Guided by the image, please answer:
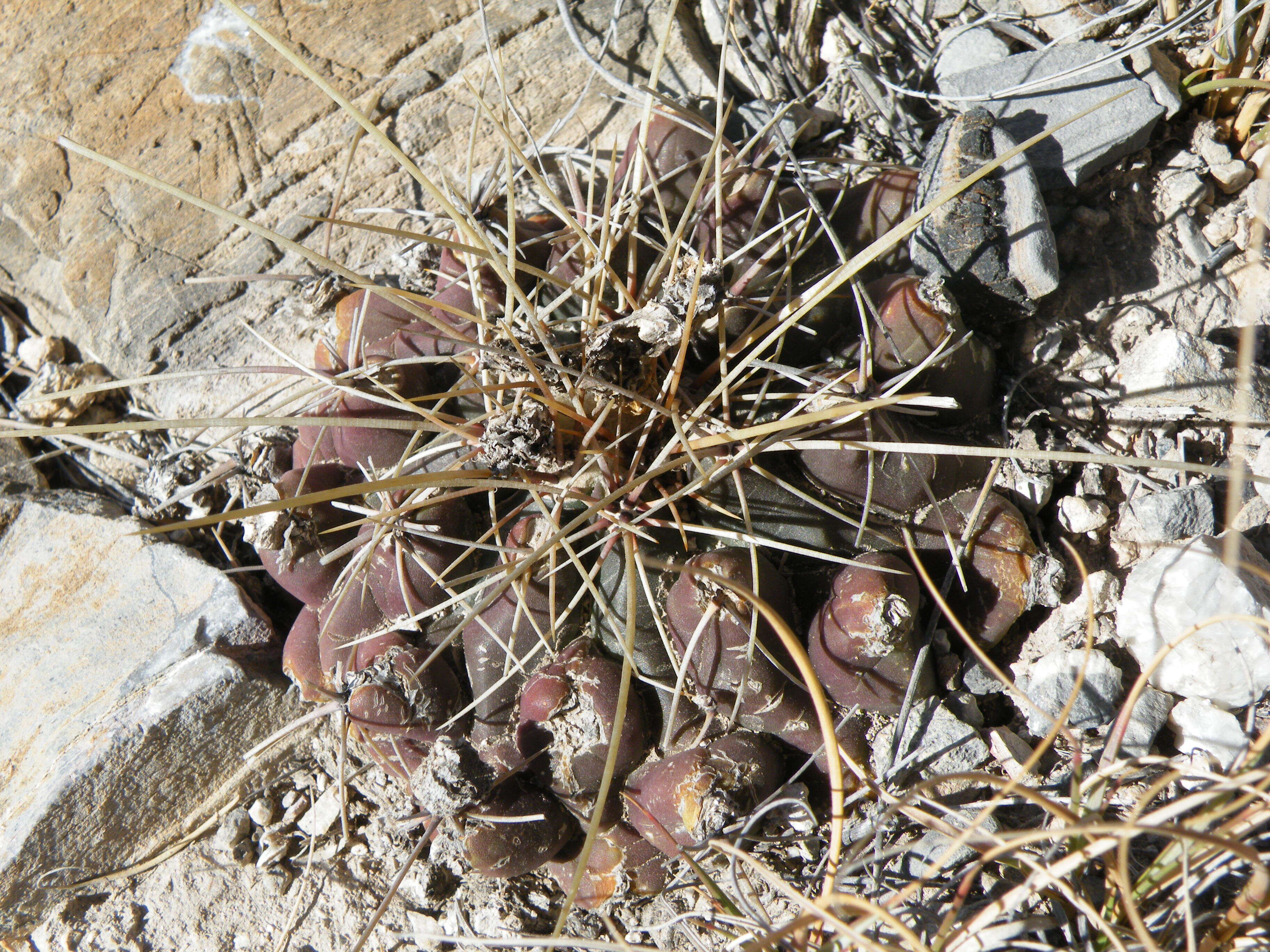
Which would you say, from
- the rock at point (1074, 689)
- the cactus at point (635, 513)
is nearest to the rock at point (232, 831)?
the cactus at point (635, 513)

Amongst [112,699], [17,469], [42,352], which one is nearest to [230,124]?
[42,352]

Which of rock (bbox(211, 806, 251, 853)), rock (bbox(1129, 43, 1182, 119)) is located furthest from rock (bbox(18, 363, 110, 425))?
rock (bbox(1129, 43, 1182, 119))

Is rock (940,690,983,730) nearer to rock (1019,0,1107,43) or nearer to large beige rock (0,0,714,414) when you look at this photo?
rock (1019,0,1107,43)

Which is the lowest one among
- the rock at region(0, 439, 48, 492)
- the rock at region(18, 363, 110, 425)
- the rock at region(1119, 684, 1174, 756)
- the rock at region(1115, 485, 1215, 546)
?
the rock at region(1119, 684, 1174, 756)

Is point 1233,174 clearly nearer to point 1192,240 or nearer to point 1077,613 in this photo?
point 1192,240

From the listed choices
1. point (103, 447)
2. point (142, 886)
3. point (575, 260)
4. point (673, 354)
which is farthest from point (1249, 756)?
point (103, 447)

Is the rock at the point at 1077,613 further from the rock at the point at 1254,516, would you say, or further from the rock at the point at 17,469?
the rock at the point at 17,469
